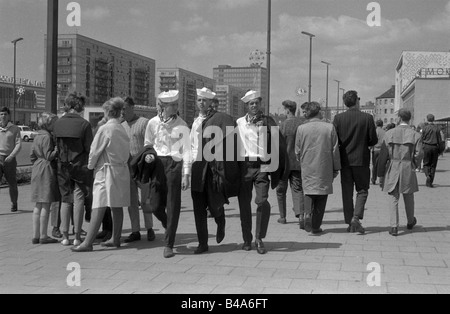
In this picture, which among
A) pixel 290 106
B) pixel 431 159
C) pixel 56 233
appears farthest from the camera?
pixel 431 159

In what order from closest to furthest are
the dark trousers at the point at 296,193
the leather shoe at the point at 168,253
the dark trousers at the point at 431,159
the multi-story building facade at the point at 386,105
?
the leather shoe at the point at 168,253, the dark trousers at the point at 296,193, the dark trousers at the point at 431,159, the multi-story building facade at the point at 386,105

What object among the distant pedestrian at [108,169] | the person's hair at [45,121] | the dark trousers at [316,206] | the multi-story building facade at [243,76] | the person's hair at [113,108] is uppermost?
the multi-story building facade at [243,76]

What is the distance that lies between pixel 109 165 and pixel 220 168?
1424mm

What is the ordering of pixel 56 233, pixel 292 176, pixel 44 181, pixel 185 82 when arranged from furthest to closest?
pixel 185 82, pixel 292 176, pixel 56 233, pixel 44 181

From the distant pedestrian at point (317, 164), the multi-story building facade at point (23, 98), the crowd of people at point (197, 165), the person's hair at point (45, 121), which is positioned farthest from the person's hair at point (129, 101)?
the multi-story building facade at point (23, 98)

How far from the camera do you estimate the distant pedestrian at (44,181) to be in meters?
7.53

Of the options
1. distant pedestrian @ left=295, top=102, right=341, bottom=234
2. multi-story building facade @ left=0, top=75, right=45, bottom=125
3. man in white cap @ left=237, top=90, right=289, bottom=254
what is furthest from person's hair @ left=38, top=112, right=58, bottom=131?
multi-story building facade @ left=0, top=75, right=45, bottom=125

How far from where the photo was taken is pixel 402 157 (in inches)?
330

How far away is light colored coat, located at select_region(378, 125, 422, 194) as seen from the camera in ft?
27.1

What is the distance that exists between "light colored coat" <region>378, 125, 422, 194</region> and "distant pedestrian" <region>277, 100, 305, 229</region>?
4.53 ft

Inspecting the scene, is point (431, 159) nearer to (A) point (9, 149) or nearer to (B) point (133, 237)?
(B) point (133, 237)

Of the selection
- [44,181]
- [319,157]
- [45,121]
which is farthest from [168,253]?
[319,157]

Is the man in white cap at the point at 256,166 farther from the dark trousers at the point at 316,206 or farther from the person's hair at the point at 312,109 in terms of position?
the person's hair at the point at 312,109

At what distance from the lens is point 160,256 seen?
265 inches
